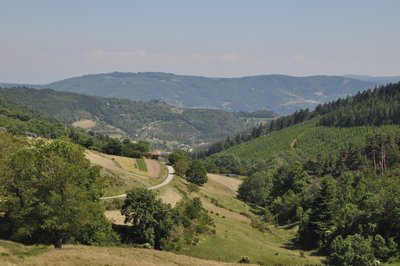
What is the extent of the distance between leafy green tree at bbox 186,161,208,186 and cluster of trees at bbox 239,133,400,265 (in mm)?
23594

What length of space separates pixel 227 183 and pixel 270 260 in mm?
113009

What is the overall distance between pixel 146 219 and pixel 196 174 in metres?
79.5

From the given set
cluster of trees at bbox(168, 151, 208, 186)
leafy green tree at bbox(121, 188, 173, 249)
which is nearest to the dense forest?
cluster of trees at bbox(168, 151, 208, 186)

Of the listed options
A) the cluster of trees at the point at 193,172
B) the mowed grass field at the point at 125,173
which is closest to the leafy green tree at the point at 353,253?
the mowed grass field at the point at 125,173

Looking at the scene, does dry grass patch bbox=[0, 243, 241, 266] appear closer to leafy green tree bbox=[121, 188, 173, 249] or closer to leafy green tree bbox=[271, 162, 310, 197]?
leafy green tree bbox=[121, 188, 173, 249]

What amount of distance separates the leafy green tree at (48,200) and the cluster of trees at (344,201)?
1647 inches

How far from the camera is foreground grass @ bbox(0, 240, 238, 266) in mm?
50062

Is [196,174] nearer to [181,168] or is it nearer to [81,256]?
[181,168]

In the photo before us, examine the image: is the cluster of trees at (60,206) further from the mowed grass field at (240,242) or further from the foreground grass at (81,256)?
the mowed grass field at (240,242)

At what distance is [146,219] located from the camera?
76938 millimetres

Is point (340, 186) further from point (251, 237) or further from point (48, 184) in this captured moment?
point (48, 184)

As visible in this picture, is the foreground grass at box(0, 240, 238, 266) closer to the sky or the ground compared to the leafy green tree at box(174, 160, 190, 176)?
closer to the sky

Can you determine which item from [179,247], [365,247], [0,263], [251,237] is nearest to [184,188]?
[251,237]

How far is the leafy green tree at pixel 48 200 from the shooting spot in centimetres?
6159
